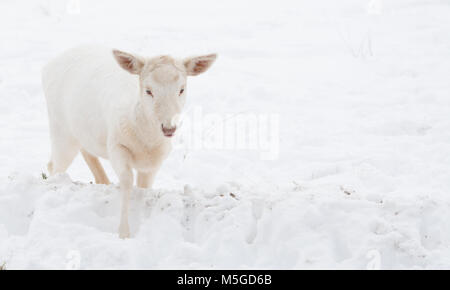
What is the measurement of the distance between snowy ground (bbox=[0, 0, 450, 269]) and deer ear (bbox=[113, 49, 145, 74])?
40.2 inches

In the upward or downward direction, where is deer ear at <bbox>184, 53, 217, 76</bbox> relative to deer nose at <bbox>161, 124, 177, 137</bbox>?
upward

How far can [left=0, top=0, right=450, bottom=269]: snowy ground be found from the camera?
4.03m

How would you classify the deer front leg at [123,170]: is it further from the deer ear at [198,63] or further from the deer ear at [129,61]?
the deer ear at [198,63]

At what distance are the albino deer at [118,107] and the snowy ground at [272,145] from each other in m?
0.32

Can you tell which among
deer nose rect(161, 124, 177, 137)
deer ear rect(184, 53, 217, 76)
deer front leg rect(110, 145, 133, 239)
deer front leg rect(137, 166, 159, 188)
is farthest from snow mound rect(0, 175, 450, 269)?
deer ear rect(184, 53, 217, 76)

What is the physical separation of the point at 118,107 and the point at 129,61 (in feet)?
1.45

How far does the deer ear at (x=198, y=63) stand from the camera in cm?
470

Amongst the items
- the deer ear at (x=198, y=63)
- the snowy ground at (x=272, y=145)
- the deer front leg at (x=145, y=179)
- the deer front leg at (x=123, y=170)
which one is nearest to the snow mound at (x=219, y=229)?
the snowy ground at (x=272, y=145)

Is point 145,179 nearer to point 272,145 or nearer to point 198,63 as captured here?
point 198,63

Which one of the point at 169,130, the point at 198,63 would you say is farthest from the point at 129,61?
the point at 169,130

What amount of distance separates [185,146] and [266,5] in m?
6.15

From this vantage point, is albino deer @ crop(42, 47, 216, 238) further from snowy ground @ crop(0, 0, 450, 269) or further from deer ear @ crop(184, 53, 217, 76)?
snowy ground @ crop(0, 0, 450, 269)
